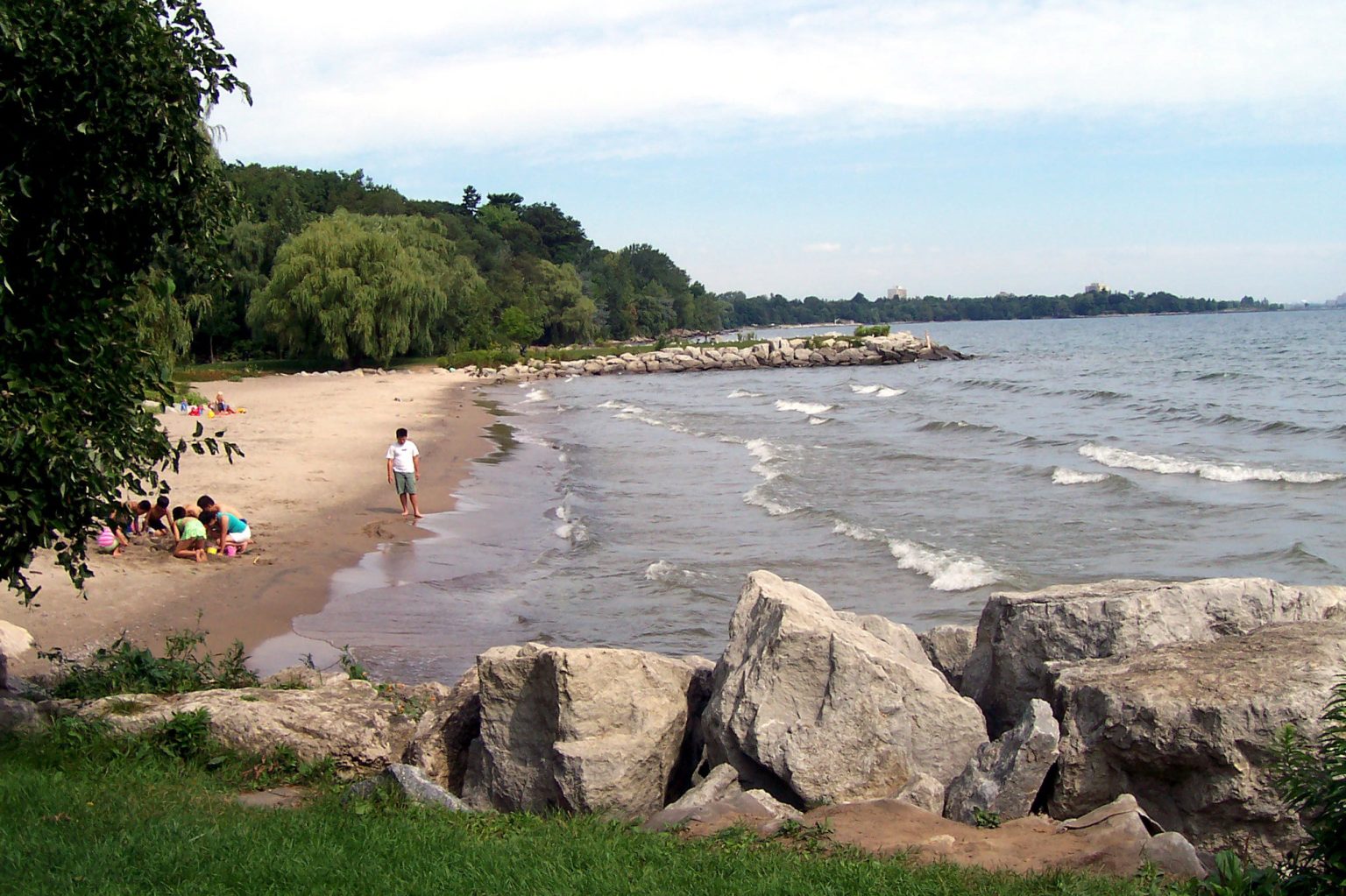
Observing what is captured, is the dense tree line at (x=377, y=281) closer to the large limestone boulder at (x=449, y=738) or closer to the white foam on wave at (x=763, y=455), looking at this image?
the white foam on wave at (x=763, y=455)

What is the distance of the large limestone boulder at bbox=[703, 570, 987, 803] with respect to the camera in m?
6.16

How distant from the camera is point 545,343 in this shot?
324 feet

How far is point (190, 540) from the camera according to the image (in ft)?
49.2

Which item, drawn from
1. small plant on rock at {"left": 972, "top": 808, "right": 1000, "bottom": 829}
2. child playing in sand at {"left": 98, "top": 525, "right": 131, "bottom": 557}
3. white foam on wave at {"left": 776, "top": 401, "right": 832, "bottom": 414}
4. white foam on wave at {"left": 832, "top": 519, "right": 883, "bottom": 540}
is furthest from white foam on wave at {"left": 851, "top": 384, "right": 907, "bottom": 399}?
small plant on rock at {"left": 972, "top": 808, "right": 1000, "bottom": 829}

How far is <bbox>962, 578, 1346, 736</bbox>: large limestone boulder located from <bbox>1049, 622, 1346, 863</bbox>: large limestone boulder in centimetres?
51

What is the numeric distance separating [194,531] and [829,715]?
37.8 ft

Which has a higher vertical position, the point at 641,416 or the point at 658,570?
the point at 641,416

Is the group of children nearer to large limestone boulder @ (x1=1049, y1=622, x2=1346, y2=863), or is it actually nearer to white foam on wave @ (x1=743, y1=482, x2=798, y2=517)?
white foam on wave @ (x1=743, y1=482, x2=798, y2=517)

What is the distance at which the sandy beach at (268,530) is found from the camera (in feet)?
39.4

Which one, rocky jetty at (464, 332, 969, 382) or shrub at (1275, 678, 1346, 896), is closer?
shrub at (1275, 678, 1346, 896)

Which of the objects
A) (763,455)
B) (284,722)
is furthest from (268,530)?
(763,455)

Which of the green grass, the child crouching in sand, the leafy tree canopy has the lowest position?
the child crouching in sand

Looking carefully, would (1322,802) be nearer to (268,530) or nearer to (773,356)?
(268,530)

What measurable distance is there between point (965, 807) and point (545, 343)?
94.6 metres
